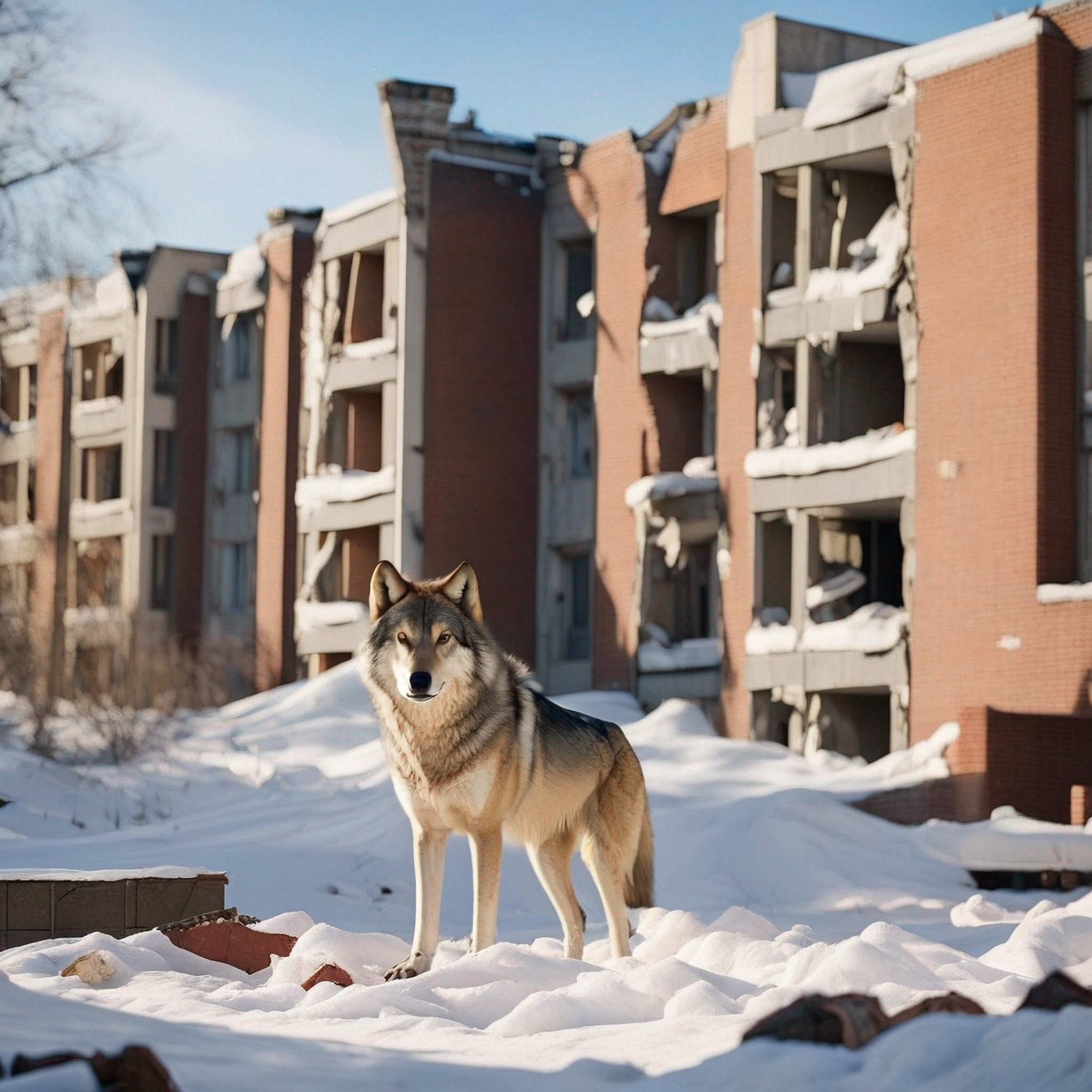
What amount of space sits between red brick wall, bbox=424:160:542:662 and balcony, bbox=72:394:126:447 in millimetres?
16448

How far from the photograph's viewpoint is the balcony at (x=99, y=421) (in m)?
54.5

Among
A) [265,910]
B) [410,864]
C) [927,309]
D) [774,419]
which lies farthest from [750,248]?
[265,910]

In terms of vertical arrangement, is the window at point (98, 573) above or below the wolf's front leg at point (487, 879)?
above

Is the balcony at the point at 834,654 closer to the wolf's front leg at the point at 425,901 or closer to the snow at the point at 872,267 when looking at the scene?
the snow at the point at 872,267

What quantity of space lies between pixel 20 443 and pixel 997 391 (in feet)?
123

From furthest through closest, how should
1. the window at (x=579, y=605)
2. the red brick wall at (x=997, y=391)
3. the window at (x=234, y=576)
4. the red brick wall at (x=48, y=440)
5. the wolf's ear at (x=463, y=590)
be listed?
the red brick wall at (x=48, y=440) → the window at (x=234, y=576) → the window at (x=579, y=605) → the red brick wall at (x=997, y=391) → the wolf's ear at (x=463, y=590)

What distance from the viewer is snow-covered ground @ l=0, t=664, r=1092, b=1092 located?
22.6 feet

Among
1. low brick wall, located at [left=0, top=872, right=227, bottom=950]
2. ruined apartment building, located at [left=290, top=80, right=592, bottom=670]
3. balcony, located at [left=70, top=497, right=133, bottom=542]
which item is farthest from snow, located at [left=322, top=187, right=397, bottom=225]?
low brick wall, located at [left=0, top=872, right=227, bottom=950]

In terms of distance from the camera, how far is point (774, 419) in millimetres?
34312

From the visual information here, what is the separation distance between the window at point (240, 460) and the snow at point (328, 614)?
299 inches

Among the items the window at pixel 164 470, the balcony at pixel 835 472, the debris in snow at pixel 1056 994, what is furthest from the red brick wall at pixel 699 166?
the debris in snow at pixel 1056 994

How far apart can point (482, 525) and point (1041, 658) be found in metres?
15.7

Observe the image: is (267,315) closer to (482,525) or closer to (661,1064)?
(482,525)

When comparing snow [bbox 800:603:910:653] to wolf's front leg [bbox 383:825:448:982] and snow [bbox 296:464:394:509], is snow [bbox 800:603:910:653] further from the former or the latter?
wolf's front leg [bbox 383:825:448:982]
